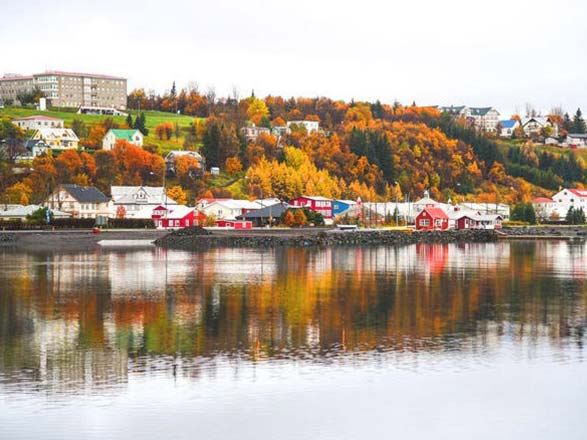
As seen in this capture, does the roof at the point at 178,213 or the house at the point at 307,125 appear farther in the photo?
the house at the point at 307,125

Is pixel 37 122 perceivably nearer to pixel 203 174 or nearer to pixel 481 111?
pixel 203 174

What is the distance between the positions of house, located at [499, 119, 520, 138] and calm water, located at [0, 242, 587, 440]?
149206mm

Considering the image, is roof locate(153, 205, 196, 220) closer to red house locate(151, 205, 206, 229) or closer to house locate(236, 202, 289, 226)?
red house locate(151, 205, 206, 229)

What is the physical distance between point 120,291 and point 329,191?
2959 inches

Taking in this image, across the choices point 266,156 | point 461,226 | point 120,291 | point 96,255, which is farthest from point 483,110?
point 120,291

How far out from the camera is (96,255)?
5575 centimetres

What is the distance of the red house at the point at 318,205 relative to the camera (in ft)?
310

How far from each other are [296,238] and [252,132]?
217 ft

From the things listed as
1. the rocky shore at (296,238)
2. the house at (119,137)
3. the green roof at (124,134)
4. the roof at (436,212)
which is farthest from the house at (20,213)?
the roof at (436,212)

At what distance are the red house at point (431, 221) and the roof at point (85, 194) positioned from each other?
30.3 m

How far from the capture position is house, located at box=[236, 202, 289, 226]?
286ft

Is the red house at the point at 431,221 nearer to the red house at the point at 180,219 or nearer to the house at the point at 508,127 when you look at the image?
the red house at the point at 180,219

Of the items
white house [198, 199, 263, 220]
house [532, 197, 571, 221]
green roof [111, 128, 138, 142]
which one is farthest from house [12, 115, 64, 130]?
house [532, 197, 571, 221]

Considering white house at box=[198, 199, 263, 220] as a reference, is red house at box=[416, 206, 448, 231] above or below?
below
